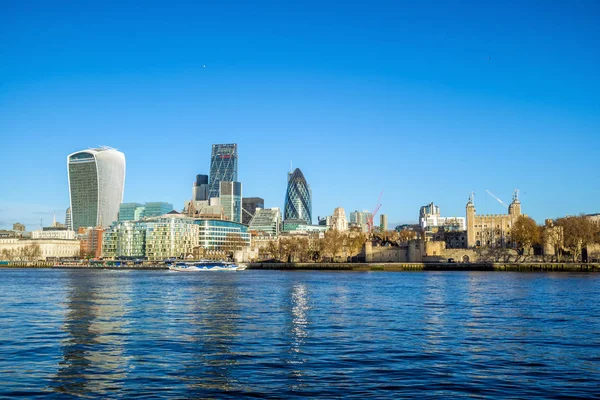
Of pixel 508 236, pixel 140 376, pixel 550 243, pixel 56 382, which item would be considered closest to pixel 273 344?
pixel 140 376

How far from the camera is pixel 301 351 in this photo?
85.5 feet

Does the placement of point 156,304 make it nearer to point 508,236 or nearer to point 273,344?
point 273,344

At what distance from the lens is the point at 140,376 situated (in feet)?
69.5

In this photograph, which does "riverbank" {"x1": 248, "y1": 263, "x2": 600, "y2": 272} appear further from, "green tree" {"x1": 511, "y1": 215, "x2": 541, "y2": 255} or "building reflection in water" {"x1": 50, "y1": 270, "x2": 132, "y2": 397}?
"building reflection in water" {"x1": 50, "y1": 270, "x2": 132, "y2": 397}

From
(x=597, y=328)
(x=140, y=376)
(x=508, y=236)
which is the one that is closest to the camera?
(x=140, y=376)

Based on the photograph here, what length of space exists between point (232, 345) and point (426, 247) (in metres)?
134

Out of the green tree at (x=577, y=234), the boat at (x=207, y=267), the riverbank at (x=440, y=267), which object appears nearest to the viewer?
the riverbank at (x=440, y=267)

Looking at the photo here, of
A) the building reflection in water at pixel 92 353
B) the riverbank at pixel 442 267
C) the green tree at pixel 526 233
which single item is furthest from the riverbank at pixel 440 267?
the building reflection in water at pixel 92 353

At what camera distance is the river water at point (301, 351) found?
64.8 feet

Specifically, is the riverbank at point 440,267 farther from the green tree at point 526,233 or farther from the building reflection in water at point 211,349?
the building reflection in water at point 211,349

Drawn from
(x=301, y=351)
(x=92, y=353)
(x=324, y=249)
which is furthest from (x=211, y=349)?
(x=324, y=249)

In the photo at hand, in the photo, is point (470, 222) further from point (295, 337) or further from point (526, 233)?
point (295, 337)

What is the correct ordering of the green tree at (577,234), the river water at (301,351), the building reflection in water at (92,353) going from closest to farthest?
the river water at (301,351), the building reflection in water at (92,353), the green tree at (577,234)

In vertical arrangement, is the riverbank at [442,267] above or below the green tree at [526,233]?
below
